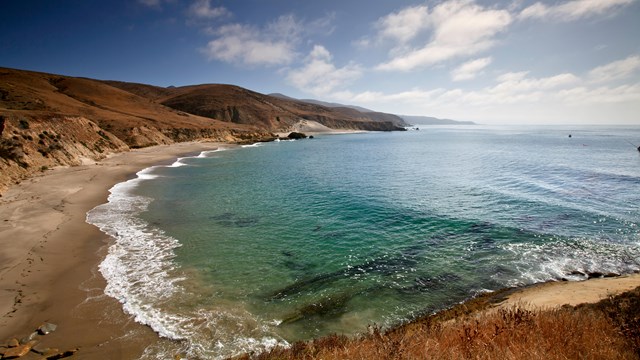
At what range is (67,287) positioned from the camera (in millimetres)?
12211

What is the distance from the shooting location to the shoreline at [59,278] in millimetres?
9438

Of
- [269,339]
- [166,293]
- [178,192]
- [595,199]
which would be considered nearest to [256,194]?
[178,192]

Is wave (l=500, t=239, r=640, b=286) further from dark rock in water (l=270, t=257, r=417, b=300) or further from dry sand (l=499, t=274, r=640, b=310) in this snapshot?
dark rock in water (l=270, t=257, r=417, b=300)

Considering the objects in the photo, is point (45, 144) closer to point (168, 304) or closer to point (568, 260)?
point (168, 304)

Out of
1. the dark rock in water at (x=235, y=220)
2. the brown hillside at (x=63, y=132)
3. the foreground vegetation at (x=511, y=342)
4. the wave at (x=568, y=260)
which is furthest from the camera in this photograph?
the brown hillside at (x=63, y=132)

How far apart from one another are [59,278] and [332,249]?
12.3 meters

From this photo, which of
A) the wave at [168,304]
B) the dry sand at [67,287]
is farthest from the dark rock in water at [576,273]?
the wave at [168,304]

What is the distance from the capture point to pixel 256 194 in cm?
2936

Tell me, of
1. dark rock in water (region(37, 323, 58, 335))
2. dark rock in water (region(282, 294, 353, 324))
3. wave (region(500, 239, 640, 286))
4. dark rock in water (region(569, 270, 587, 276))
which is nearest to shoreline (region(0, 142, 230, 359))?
dark rock in water (region(37, 323, 58, 335))

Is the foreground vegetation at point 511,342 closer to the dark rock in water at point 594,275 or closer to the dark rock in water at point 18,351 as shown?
the dark rock in water at point 594,275

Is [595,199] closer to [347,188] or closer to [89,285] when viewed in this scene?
[347,188]

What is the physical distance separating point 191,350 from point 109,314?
3.87m

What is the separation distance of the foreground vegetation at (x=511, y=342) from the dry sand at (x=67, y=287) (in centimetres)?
202

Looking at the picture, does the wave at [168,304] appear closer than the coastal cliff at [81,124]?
Yes
